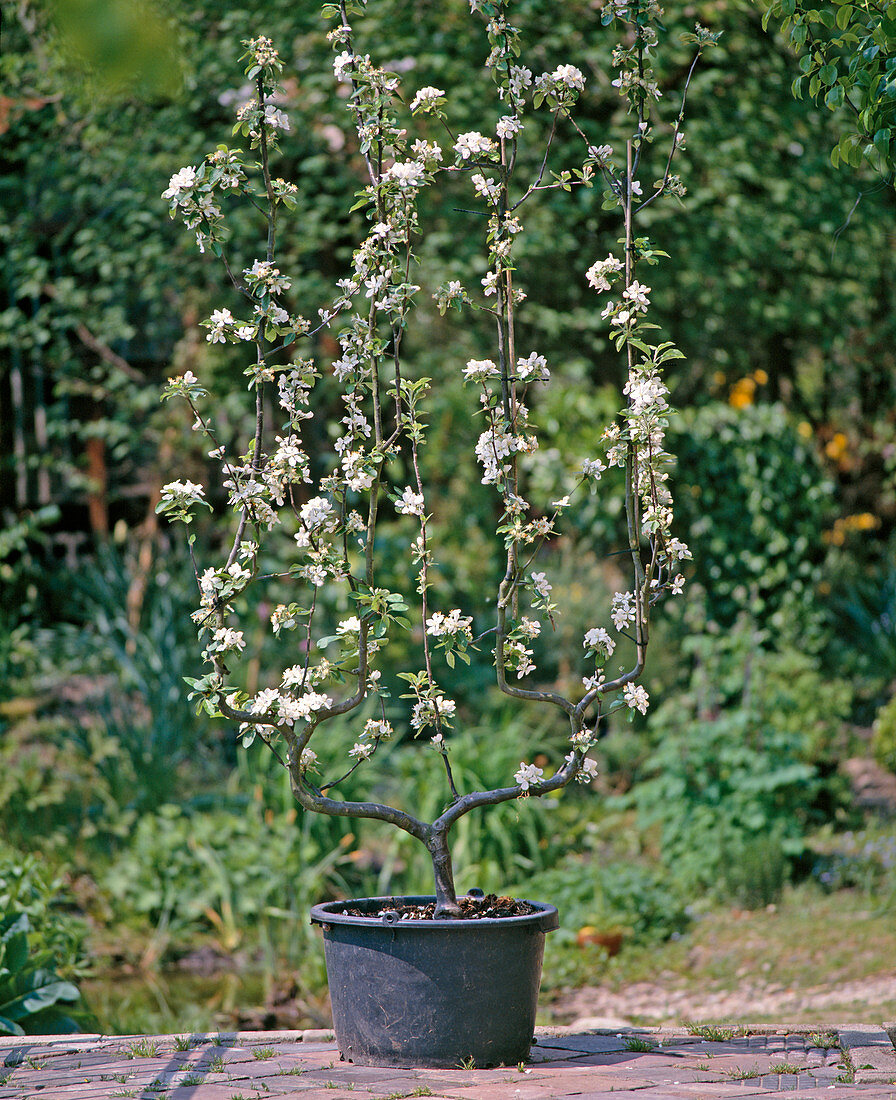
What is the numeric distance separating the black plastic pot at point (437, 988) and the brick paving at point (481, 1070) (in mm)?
53

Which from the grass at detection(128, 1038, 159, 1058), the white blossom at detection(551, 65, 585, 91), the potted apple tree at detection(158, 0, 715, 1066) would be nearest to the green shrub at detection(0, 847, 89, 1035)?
the grass at detection(128, 1038, 159, 1058)

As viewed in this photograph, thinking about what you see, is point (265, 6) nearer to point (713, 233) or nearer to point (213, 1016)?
point (713, 233)

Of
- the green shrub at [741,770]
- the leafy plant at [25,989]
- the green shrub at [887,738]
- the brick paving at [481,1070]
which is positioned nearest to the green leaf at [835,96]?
the brick paving at [481,1070]

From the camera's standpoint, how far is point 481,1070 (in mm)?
2771

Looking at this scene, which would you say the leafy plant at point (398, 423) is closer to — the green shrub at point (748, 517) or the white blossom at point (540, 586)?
the white blossom at point (540, 586)

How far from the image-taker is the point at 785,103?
7.04m

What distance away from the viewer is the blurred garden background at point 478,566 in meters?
4.90

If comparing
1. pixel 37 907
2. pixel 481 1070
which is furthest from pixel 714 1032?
pixel 37 907

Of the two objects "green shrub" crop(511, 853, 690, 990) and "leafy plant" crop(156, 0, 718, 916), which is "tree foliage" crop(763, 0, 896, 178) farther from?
"green shrub" crop(511, 853, 690, 990)

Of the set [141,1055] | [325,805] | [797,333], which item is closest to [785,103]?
[797,333]

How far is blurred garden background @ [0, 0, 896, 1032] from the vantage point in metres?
4.90

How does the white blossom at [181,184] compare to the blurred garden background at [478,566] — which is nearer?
the white blossom at [181,184]

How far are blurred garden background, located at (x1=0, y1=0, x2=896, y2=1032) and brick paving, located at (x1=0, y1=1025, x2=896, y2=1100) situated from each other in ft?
2.74

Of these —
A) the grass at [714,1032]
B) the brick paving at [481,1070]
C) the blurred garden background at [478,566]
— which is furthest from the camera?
the blurred garden background at [478,566]
